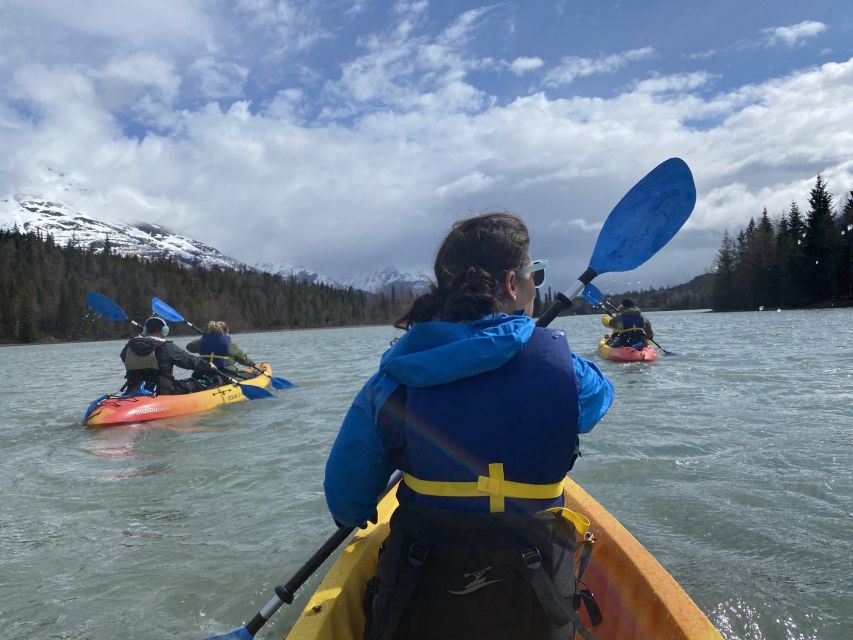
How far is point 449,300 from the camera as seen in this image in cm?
206

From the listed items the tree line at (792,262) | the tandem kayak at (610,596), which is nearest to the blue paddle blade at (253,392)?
the tandem kayak at (610,596)

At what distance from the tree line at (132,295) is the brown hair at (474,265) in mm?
60514

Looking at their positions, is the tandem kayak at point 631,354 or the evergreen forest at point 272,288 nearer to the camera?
the tandem kayak at point 631,354

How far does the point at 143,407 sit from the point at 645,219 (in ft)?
29.3

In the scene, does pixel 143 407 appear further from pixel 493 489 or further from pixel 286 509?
pixel 493 489

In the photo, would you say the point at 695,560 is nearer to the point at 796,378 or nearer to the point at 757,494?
the point at 757,494

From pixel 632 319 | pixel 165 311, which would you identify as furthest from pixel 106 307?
pixel 632 319

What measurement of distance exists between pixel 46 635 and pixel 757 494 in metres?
5.60

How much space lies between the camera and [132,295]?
88.6 m

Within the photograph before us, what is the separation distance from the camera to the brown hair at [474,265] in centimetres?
202

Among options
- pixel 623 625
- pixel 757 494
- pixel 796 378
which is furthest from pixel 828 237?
pixel 623 625

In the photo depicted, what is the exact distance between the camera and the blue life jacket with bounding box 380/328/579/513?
182 cm

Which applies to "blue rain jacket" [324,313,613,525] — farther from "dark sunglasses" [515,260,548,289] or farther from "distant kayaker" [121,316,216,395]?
"distant kayaker" [121,316,216,395]

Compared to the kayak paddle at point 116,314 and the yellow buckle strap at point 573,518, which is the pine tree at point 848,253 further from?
the yellow buckle strap at point 573,518
